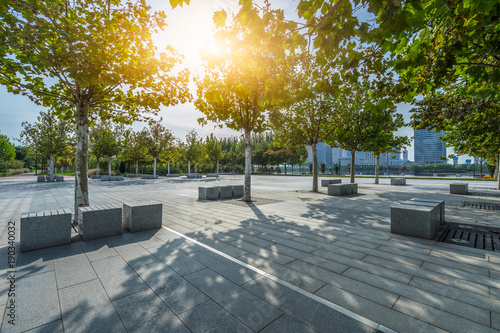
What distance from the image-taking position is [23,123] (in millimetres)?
26484

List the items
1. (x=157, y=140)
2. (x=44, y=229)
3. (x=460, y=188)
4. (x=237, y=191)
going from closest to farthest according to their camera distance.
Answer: (x=44, y=229), (x=237, y=191), (x=460, y=188), (x=157, y=140)

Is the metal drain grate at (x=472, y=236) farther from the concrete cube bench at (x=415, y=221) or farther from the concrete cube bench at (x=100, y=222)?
the concrete cube bench at (x=100, y=222)

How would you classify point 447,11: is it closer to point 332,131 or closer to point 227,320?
point 227,320

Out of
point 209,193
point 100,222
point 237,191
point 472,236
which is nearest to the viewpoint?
point 100,222

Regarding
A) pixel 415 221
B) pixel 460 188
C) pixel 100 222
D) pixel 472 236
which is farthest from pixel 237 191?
pixel 460 188

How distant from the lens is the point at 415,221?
211 inches

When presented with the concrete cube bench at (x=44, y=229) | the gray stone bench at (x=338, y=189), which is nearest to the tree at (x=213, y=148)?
the gray stone bench at (x=338, y=189)

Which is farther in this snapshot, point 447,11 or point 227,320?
point 447,11

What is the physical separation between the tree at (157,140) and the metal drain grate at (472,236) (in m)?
32.8

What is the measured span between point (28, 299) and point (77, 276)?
643 millimetres

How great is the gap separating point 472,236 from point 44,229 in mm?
9741

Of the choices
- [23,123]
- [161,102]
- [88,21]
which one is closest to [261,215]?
[161,102]

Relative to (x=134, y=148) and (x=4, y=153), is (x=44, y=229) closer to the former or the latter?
(x=134, y=148)

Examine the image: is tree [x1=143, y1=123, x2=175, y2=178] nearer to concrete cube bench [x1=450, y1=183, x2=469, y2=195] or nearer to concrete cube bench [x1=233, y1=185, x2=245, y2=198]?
concrete cube bench [x1=233, y1=185, x2=245, y2=198]
